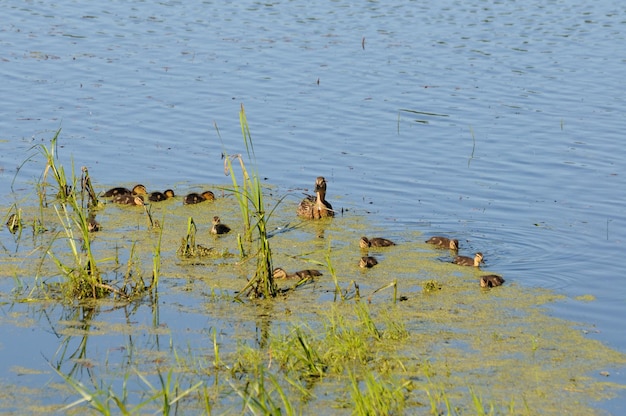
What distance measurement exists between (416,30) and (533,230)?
418 inches

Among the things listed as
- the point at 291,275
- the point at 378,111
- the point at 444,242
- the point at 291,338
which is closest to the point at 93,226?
the point at 291,275

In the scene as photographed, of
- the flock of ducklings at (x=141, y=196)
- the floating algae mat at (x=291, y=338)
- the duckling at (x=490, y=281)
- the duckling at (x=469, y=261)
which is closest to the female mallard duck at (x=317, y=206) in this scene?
the floating algae mat at (x=291, y=338)

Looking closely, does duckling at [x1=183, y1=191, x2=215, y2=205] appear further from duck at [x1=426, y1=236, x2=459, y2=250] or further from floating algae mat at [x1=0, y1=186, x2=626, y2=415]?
duck at [x1=426, y1=236, x2=459, y2=250]

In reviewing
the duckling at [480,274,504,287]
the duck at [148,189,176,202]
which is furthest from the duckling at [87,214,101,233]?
the duckling at [480,274,504,287]

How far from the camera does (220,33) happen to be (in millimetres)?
20219

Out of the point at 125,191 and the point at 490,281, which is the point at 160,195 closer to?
the point at 125,191

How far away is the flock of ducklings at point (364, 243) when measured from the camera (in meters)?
9.03

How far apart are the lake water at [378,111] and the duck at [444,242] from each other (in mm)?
315

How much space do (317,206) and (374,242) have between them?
108 centimetres

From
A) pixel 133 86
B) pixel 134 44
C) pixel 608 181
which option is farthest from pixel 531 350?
pixel 134 44

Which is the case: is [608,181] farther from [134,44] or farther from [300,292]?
[134,44]

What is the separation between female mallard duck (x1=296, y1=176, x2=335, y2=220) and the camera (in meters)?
10.9

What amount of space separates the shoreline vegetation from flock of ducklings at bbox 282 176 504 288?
0.28ft

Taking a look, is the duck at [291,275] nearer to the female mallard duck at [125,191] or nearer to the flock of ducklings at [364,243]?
the flock of ducklings at [364,243]
